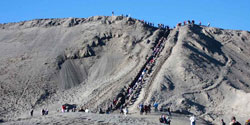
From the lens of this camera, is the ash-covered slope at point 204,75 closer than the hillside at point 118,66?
Yes

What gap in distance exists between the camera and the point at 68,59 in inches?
1831

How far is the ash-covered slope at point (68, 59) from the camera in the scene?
129ft

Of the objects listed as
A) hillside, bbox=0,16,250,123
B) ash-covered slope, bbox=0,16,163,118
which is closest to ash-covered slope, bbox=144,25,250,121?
hillside, bbox=0,16,250,123

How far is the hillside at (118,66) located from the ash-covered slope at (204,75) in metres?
0.08

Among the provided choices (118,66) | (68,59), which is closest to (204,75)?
(118,66)

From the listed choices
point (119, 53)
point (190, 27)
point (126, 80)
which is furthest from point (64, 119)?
point (190, 27)

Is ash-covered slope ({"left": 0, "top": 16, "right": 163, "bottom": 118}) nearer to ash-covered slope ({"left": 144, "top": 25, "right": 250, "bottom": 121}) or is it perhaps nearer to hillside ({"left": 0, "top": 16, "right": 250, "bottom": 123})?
hillside ({"left": 0, "top": 16, "right": 250, "bottom": 123})

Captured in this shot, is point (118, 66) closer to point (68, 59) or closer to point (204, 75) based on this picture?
point (68, 59)

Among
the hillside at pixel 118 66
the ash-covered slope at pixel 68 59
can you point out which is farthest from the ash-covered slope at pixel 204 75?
the ash-covered slope at pixel 68 59

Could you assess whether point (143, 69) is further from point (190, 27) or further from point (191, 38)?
point (190, 27)

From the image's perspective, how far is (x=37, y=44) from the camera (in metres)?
50.6

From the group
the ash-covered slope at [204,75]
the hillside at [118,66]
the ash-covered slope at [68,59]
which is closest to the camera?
the ash-covered slope at [204,75]

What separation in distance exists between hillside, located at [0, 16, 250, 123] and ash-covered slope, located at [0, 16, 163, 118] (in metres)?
0.09

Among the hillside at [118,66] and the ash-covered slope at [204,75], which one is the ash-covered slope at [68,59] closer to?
the hillside at [118,66]
